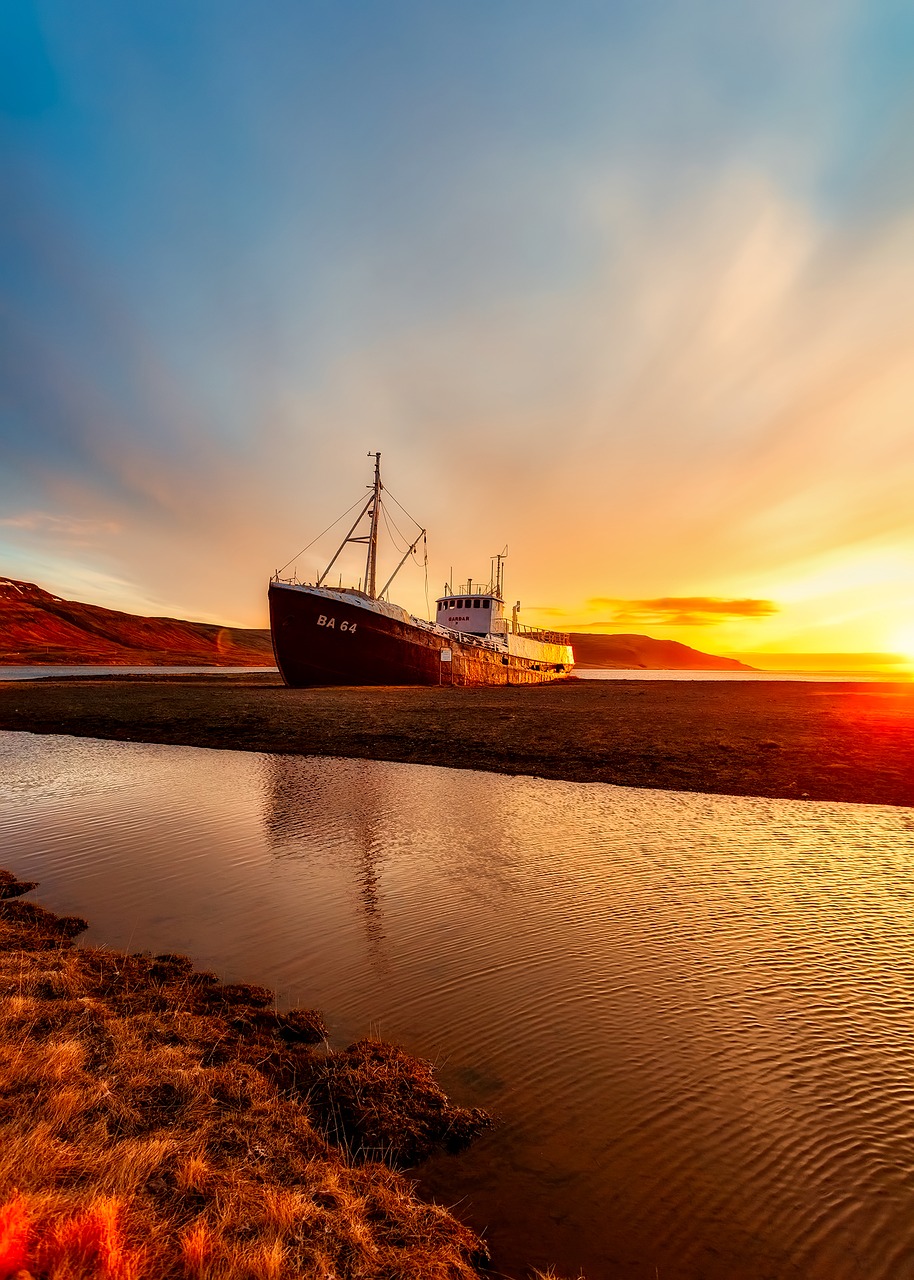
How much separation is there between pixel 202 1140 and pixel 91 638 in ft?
590

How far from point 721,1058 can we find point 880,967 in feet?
9.51

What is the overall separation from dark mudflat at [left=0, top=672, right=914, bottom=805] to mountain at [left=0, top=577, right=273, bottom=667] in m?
89.2

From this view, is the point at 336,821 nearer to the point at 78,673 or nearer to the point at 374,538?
the point at 374,538

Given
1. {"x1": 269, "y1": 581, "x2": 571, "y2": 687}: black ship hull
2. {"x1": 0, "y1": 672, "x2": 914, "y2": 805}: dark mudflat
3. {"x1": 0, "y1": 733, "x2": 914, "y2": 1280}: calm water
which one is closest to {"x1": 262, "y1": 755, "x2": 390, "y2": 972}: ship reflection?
{"x1": 0, "y1": 733, "x2": 914, "y2": 1280}: calm water

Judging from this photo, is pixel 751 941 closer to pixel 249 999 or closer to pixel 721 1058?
pixel 721 1058

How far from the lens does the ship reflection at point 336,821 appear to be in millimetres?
8719

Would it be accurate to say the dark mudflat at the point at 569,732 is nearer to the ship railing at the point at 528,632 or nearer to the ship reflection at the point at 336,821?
the ship reflection at the point at 336,821

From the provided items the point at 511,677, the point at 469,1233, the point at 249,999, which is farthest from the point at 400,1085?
the point at 511,677

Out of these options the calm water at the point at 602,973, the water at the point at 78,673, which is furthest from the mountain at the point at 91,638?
the calm water at the point at 602,973

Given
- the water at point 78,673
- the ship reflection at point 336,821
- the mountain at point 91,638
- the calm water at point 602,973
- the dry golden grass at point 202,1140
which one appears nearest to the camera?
the dry golden grass at point 202,1140

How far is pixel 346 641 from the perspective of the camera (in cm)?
4619

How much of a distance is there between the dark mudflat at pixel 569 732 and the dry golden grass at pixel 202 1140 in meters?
13.5

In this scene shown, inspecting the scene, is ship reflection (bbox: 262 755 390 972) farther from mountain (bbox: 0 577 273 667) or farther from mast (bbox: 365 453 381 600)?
mountain (bbox: 0 577 273 667)

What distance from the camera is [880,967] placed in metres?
6.81
